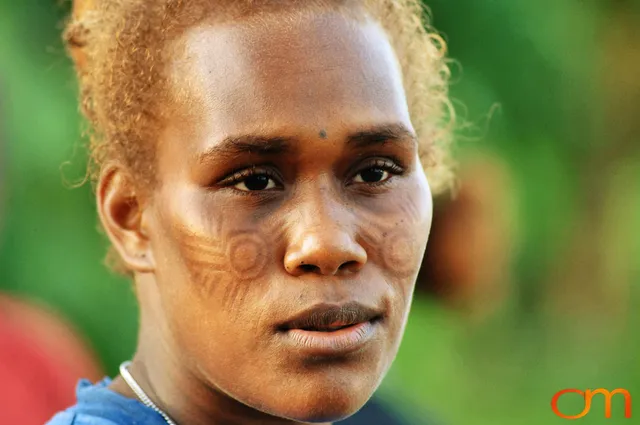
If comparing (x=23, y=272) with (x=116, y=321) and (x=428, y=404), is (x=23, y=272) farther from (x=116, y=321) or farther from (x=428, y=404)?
(x=428, y=404)

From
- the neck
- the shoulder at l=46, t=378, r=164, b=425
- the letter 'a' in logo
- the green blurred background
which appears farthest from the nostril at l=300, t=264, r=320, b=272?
the green blurred background

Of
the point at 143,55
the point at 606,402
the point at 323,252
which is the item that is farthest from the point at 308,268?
the point at 606,402

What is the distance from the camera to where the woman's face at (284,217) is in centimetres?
159

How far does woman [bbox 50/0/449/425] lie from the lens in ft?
5.24

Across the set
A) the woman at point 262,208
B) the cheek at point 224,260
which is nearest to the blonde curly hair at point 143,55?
the woman at point 262,208

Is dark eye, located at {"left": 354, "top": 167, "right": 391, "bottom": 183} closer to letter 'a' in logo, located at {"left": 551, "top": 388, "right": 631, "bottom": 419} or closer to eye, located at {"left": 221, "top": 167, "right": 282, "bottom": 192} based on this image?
eye, located at {"left": 221, "top": 167, "right": 282, "bottom": 192}

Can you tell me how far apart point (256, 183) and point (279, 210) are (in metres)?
0.07

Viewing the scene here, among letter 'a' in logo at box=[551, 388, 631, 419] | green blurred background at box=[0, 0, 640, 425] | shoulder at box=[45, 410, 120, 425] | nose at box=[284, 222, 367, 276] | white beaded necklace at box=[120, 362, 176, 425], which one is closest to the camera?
nose at box=[284, 222, 367, 276]

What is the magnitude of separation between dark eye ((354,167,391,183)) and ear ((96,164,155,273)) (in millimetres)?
435

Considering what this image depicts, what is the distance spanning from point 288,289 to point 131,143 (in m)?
0.50

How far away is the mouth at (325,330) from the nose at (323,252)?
0.21 ft

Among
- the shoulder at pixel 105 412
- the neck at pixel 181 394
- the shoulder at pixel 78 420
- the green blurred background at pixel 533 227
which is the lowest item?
the shoulder at pixel 78 420

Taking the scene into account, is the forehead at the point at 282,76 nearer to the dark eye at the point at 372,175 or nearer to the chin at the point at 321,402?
the dark eye at the point at 372,175

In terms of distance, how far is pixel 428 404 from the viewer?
12.3 ft
